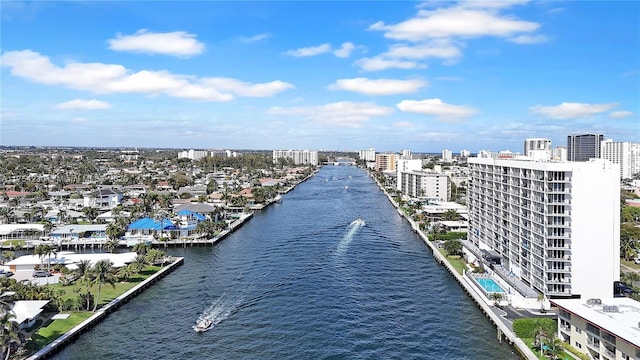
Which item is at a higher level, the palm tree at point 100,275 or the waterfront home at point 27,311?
the palm tree at point 100,275

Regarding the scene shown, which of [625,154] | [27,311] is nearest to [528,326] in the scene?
[27,311]

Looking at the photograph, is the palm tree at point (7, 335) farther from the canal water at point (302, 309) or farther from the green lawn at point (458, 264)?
the green lawn at point (458, 264)

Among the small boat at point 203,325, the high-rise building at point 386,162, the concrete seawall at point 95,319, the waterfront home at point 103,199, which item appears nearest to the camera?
the concrete seawall at point 95,319

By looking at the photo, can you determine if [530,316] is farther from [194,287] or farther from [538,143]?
[538,143]

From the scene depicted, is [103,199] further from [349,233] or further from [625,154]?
[625,154]

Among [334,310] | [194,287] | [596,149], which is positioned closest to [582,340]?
[334,310]

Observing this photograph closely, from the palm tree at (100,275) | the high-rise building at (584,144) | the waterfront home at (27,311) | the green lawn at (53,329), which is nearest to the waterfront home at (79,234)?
the palm tree at (100,275)

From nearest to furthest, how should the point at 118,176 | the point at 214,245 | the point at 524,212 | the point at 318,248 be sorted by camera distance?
the point at 524,212 → the point at 318,248 → the point at 214,245 → the point at 118,176
